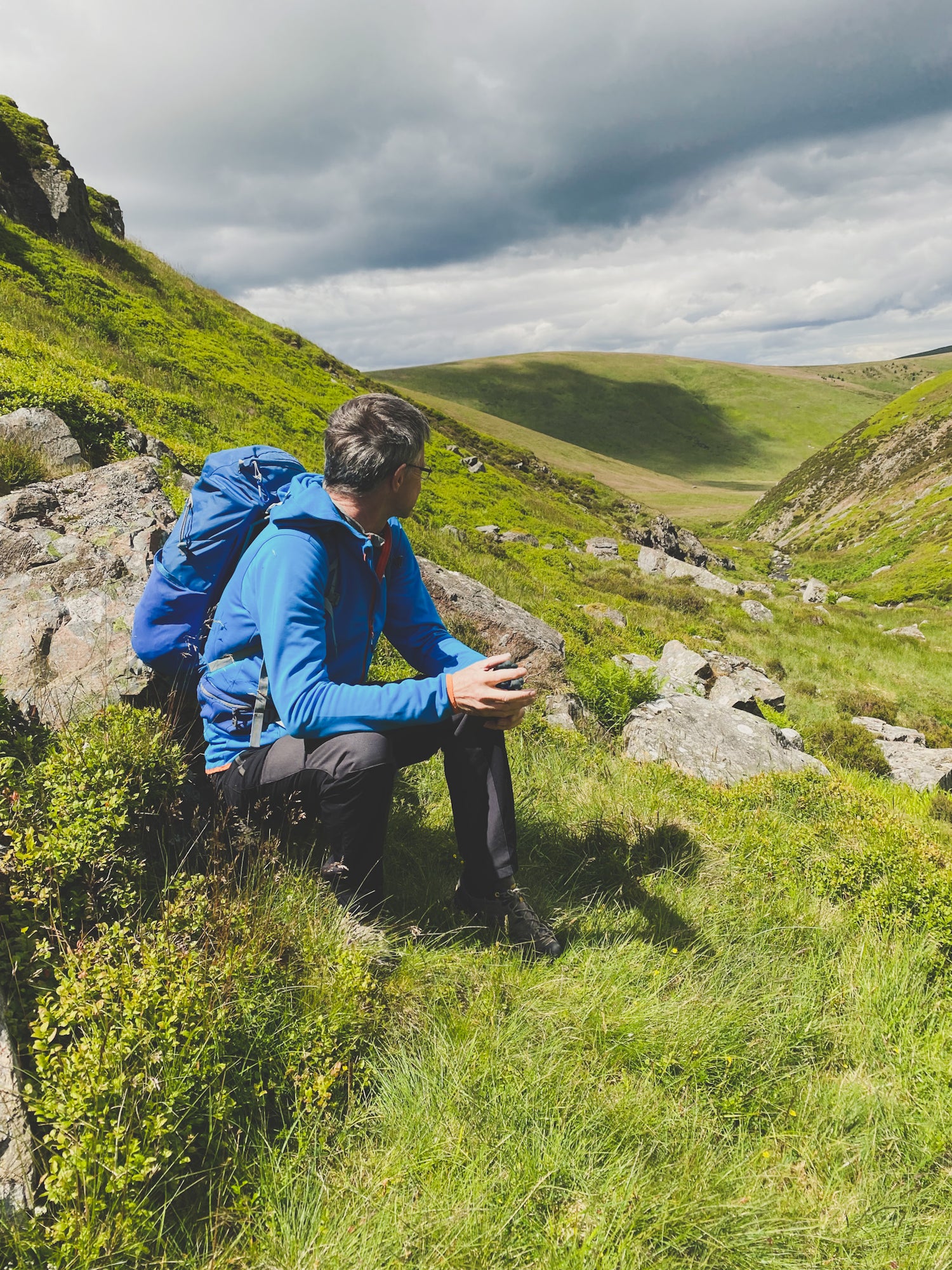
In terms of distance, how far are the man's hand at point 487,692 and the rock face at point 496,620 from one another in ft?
18.2

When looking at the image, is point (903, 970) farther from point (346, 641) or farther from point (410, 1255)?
point (346, 641)

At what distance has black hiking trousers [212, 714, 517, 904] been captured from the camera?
2938mm

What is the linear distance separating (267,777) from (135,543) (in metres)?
2.86

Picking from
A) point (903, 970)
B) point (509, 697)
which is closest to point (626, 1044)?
point (509, 697)

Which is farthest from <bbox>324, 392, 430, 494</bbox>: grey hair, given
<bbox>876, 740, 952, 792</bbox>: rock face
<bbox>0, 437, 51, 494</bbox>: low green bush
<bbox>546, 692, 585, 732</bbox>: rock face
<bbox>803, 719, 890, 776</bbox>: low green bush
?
<bbox>876, 740, 952, 792</bbox>: rock face

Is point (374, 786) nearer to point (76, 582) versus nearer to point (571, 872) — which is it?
point (571, 872)

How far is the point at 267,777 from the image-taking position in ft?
10.1

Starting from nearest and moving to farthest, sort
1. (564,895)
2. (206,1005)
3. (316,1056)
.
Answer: (206,1005)
(316,1056)
(564,895)

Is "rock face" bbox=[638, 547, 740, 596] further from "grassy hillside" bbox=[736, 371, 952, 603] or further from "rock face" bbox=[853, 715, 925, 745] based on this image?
"rock face" bbox=[853, 715, 925, 745]

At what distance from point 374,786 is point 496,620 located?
6.72 meters

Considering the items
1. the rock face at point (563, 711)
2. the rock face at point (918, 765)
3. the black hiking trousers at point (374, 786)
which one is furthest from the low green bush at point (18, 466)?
the rock face at point (918, 765)

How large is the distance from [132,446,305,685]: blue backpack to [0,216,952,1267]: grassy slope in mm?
1857

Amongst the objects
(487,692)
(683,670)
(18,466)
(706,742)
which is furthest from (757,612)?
(487,692)

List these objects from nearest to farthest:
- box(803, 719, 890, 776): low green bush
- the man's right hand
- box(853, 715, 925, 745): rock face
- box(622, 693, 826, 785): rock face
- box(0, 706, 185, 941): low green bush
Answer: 1. box(0, 706, 185, 941): low green bush
2. the man's right hand
3. box(622, 693, 826, 785): rock face
4. box(803, 719, 890, 776): low green bush
5. box(853, 715, 925, 745): rock face
